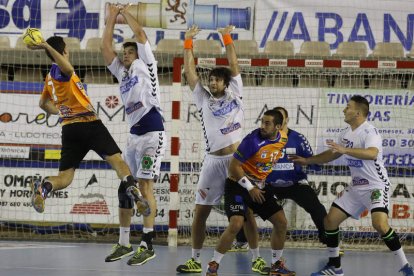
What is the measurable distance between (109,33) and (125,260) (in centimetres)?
317

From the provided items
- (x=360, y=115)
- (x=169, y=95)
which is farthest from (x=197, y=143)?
(x=360, y=115)

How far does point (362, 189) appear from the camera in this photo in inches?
402

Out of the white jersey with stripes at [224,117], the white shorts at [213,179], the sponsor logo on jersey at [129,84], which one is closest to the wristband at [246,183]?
the white shorts at [213,179]

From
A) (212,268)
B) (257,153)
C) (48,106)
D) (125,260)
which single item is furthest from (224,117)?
(125,260)

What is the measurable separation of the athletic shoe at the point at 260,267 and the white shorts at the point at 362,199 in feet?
3.88

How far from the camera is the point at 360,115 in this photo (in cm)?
1027

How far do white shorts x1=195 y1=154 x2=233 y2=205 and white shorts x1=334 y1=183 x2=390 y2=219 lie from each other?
4.37 feet

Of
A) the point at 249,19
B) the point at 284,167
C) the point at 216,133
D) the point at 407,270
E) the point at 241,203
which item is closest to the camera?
the point at 241,203

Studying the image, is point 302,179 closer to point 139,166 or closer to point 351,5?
point 139,166

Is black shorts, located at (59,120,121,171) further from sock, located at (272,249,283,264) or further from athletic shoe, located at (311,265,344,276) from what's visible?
athletic shoe, located at (311,265,344,276)

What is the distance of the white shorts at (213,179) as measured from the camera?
1042 cm

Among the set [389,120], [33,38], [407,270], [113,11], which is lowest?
[407,270]

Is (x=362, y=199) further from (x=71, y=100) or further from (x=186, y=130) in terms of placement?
(x=186, y=130)

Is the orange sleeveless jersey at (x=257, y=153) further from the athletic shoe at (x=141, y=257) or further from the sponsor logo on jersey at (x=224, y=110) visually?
the athletic shoe at (x=141, y=257)
